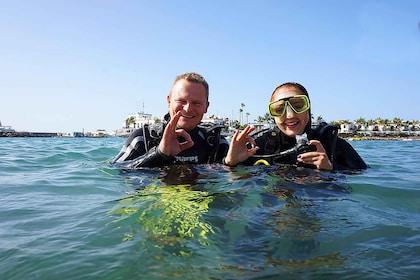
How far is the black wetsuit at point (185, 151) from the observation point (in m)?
4.68

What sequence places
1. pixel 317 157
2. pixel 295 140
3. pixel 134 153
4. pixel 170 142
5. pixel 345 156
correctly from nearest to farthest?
pixel 170 142 < pixel 317 157 < pixel 295 140 < pixel 134 153 < pixel 345 156

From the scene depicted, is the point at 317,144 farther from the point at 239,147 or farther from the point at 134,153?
the point at 134,153

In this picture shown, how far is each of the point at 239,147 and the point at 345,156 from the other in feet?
6.45

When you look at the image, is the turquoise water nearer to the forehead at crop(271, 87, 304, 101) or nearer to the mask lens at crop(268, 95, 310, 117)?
the mask lens at crop(268, 95, 310, 117)

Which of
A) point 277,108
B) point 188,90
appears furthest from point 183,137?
point 277,108

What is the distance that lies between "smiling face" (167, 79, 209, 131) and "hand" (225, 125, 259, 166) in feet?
3.05

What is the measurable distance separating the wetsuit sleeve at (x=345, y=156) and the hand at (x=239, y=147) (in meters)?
1.66

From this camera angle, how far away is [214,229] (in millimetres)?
2262

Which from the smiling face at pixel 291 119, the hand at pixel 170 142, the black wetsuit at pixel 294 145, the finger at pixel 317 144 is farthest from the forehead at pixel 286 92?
the hand at pixel 170 142

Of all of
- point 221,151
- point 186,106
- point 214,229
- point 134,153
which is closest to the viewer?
point 214,229

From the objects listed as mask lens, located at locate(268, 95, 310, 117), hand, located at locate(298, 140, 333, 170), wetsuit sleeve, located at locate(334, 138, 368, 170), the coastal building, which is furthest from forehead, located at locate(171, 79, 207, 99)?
the coastal building

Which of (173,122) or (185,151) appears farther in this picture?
(185,151)

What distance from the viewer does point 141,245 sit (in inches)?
77.6

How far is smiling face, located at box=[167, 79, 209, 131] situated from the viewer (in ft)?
14.7
